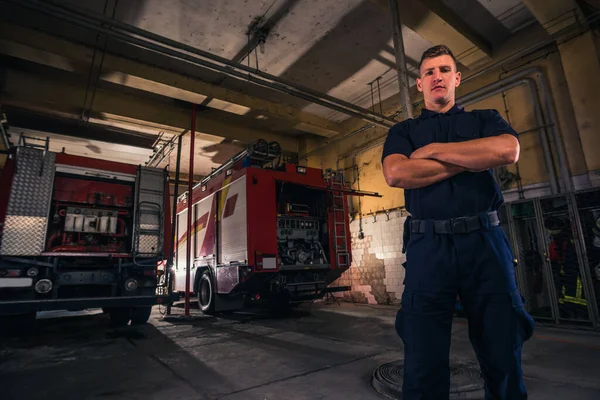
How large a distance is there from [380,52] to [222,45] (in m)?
3.52

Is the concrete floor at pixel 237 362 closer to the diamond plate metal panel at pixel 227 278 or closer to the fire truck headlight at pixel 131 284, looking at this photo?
the fire truck headlight at pixel 131 284

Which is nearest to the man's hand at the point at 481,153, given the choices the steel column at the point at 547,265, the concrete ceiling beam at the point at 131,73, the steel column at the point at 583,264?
the steel column at the point at 583,264

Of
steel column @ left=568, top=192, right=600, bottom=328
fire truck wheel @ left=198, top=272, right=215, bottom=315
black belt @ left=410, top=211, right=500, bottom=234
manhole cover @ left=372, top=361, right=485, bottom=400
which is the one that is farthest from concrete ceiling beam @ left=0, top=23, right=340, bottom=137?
black belt @ left=410, top=211, right=500, bottom=234

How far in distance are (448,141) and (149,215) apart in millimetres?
5503

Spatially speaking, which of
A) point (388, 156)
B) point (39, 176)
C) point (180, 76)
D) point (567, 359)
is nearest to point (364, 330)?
Answer: point (567, 359)

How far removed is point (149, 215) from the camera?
580 centimetres

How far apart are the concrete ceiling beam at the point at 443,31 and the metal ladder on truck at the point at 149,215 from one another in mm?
4963

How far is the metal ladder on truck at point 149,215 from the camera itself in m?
5.59

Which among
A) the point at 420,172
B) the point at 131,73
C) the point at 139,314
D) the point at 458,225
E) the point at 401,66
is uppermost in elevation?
the point at 131,73

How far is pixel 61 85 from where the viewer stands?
→ 776 cm

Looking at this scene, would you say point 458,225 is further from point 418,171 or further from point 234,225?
point 234,225

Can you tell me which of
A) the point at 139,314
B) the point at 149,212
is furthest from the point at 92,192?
the point at 139,314

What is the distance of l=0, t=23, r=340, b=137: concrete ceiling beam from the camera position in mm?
6043

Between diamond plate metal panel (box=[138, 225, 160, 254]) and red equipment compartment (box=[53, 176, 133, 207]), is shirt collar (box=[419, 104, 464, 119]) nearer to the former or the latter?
diamond plate metal panel (box=[138, 225, 160, 254])
